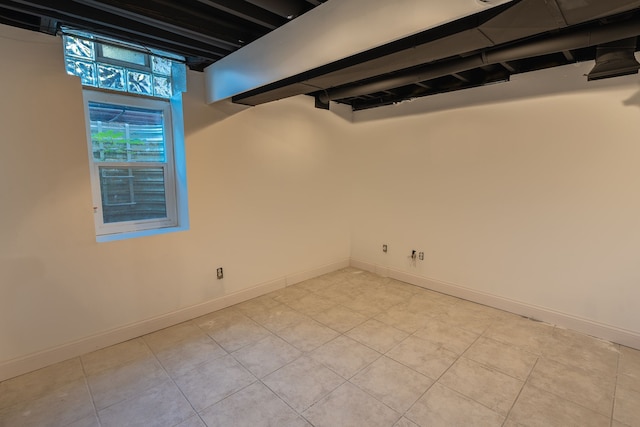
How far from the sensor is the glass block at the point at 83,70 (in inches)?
89.7

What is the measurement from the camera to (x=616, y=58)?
2.20 m

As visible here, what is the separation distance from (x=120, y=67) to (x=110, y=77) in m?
0.12

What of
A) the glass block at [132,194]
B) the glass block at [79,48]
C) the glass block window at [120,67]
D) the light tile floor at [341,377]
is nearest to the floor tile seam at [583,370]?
the light tile floor at [341,377]

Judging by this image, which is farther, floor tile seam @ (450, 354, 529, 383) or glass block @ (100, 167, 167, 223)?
glass block @ (100, 167, 167, 223)

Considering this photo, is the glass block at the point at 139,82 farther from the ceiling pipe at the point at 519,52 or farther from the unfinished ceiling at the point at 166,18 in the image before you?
the ceiling pipe at the point at 519,52

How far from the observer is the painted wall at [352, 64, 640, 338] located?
2.58 metres

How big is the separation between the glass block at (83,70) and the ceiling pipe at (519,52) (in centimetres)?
238

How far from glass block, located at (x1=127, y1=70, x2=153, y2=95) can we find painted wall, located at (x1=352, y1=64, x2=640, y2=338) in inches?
108

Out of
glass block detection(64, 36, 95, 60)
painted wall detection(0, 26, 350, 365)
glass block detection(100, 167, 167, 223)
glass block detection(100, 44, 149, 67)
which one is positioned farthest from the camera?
glass block detection(100, 167, 167, 223)

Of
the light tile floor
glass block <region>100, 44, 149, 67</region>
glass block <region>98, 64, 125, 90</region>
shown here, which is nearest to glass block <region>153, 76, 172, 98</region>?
glass block <region>100, 44, 149, 67</region>

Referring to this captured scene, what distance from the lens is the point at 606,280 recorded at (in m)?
2.67

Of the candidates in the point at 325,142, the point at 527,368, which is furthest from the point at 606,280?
the point at 325,142

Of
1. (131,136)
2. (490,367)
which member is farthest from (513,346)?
(131,136)

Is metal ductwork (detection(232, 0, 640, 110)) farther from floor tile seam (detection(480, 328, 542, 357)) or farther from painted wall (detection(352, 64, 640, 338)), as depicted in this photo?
floor tile seam (detection(480, 328, 542, 357))
